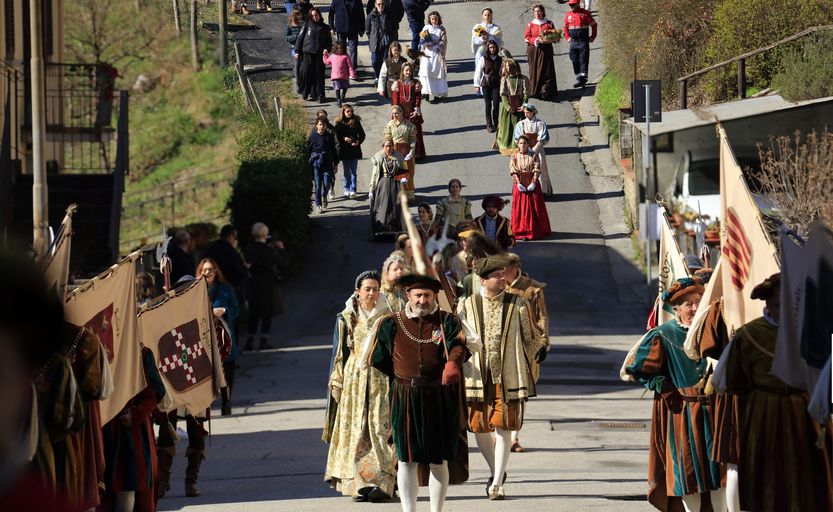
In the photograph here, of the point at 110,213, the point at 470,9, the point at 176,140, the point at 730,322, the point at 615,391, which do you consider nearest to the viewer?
the point at 730,322

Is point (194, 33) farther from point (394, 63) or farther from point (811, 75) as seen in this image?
point (811, 75)

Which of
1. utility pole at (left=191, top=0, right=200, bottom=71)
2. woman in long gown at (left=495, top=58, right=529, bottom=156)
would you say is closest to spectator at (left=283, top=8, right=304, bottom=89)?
utility pole at (left=191, top=0, right=200, bottom=71)

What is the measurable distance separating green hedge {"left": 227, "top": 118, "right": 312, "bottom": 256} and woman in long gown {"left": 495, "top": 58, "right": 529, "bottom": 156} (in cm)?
407

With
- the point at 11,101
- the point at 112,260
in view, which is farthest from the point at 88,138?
the point at 112,260

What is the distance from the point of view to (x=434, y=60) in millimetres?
31875

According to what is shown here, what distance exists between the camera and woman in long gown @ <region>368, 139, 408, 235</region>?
24250mm

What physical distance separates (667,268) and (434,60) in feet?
71.6

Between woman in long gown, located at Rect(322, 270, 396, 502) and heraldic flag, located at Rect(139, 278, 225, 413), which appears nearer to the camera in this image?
heraldic flag, located at Rect(139, 278, 225, 413)

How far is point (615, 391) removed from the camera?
1672 centimetres

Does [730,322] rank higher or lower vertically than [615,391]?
higher

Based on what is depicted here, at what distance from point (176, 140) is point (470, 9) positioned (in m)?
9.02

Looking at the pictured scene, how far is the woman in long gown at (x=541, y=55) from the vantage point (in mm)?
30828

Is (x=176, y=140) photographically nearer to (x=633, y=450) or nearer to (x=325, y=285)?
(x=325, y=285)

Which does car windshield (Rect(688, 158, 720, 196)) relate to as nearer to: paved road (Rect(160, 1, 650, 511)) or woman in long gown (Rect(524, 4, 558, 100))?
paved road (Rect(160, 1, 650, 511))
